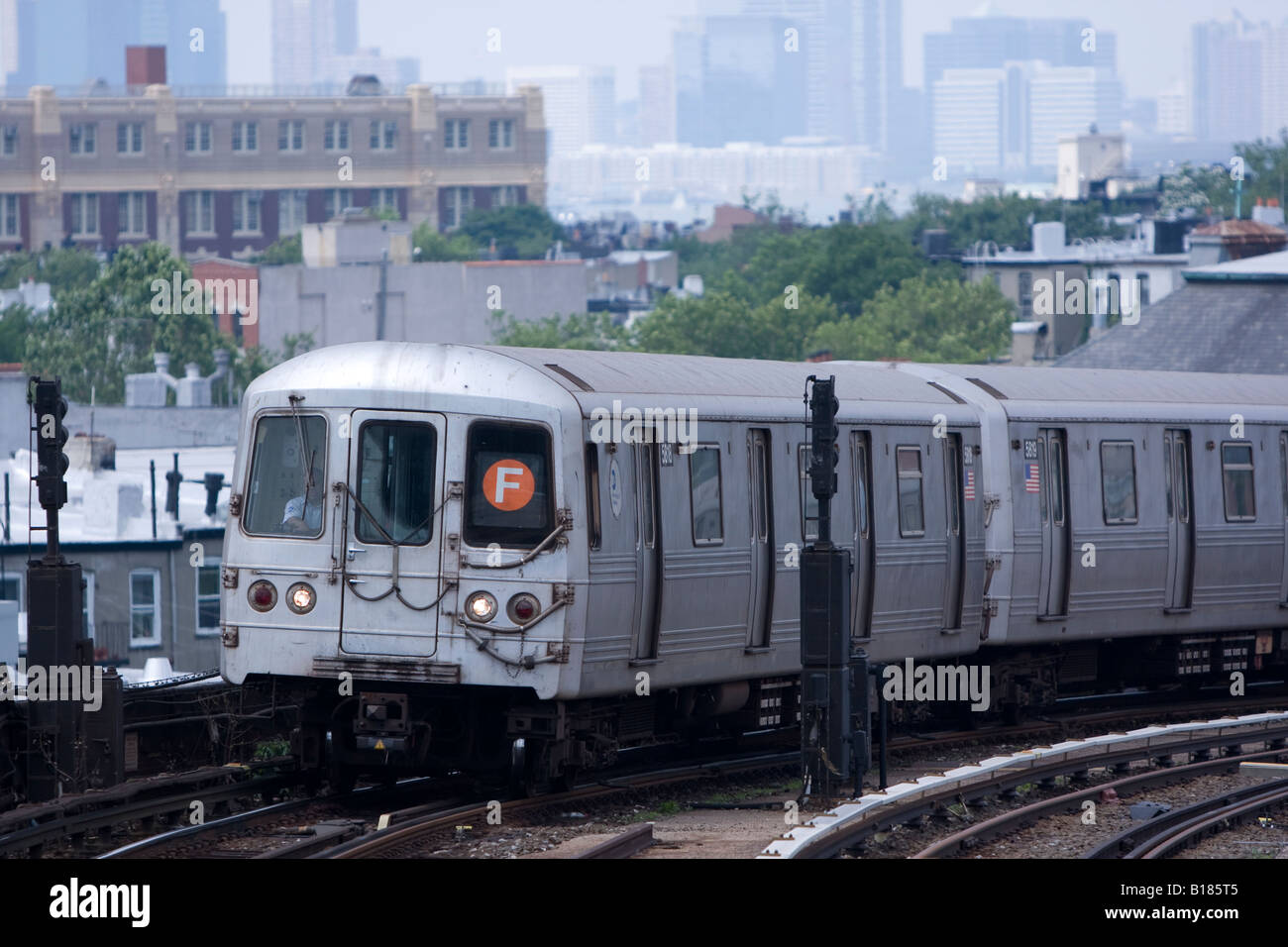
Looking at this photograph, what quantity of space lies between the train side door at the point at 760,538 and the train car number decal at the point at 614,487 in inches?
68.8

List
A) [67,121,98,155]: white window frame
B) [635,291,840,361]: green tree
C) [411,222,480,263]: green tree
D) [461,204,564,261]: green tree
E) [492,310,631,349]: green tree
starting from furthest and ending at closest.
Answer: [461,204,564,261]: green tree, [67,121,98,155]: white window frame, [411,222,480,263]: green tree, [635,291,840,361]: green tree, [492,310,631,349]: green tree

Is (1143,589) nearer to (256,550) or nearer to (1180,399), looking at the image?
(1180,399)

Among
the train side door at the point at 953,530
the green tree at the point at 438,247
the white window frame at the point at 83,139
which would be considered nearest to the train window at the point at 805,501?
the train side door at the point at 953,530

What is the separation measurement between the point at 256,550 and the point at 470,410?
1780 mm

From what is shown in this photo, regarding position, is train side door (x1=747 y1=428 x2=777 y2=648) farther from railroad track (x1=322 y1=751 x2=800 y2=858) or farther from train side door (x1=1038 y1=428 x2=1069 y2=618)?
train side door (x1=1038 y1=428 x2=1069 y2=618)

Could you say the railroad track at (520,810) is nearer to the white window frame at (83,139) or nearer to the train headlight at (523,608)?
the train headlight at (523,608)

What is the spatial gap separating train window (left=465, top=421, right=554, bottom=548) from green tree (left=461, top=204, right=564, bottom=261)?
148m

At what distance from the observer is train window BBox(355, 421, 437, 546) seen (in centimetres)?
1497

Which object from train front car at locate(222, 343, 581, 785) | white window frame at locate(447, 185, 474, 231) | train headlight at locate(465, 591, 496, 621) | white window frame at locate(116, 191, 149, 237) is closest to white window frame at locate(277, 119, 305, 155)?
white window frame at locate(116, 191, 149, 237)

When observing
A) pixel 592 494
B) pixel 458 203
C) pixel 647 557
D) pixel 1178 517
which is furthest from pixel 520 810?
pixel 458 203

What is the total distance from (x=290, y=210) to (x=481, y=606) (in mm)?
165492
